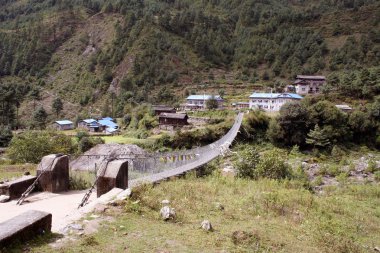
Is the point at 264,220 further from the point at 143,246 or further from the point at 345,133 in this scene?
the point at 345,133

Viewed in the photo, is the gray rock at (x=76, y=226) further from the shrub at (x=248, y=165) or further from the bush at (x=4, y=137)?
the bush at (x=4, y=137)

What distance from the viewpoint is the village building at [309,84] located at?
48656 mm

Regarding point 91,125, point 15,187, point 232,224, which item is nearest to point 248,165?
point 232,224

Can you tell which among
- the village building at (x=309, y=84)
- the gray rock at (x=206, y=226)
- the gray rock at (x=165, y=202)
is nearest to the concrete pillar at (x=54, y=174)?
the gray rock at (x=165, y=202)

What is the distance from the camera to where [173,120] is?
35125 millimetres

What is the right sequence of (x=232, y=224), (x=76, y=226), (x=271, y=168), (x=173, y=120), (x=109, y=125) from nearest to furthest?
(x=76, y=226)
(x=232, y=224)
(x=271, y=168)
(x=173, y=120)
(x=109, y=125)

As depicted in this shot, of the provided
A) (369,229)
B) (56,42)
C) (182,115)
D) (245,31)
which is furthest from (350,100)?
(56,42)

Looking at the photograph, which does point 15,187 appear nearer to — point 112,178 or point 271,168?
point 112,178

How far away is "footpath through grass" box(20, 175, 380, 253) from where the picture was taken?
482 cm

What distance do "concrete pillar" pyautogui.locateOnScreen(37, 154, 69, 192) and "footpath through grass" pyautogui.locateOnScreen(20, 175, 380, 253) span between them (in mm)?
2554

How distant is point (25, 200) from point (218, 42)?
7363 centimetres

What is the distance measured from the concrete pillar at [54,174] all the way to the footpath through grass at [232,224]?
8.38ft

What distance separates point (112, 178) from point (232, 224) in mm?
3022

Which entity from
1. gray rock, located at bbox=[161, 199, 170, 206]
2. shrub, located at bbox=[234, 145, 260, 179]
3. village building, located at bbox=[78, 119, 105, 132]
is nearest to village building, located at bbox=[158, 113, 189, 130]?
village building, located at bbox=[78, 119, 105, 132]
